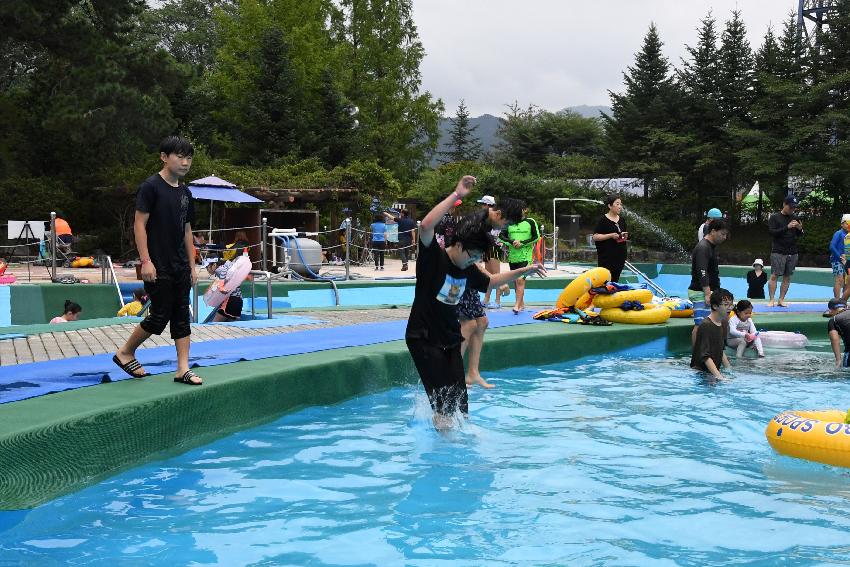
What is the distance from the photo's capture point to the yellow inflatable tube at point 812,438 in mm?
5922

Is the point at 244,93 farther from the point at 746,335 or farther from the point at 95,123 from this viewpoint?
the point at 746,335

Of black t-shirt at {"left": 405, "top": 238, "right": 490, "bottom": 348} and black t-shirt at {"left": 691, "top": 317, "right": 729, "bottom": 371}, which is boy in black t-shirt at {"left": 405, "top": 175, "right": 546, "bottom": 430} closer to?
black t-shirt at {"left": 405, "top": 238, "right": 490, "bottom": 348}

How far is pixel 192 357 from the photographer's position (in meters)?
7.89

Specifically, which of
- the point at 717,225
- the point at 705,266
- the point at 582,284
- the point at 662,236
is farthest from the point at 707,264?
the point at 662,236

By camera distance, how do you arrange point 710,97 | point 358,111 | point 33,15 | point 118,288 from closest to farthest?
point 118,288, point 33,15, point 710,97, point 358,111

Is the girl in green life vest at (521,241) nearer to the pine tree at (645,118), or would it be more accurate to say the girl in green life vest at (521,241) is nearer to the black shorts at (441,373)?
the black shorts at (441,373)

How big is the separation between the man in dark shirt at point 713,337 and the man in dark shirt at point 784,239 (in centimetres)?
488

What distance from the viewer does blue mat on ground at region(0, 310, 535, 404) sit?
6.28 m

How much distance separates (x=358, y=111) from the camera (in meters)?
49.8

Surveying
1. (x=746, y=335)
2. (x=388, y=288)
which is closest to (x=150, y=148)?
(x=388, y=288)

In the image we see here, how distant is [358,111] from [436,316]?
4514 centimetres

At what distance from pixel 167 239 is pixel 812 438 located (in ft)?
15.2

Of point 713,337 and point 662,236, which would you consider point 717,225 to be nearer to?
point 713,337

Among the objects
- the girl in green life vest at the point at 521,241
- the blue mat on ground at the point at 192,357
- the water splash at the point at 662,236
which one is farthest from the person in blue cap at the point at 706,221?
the water splash at the point at 662,236
